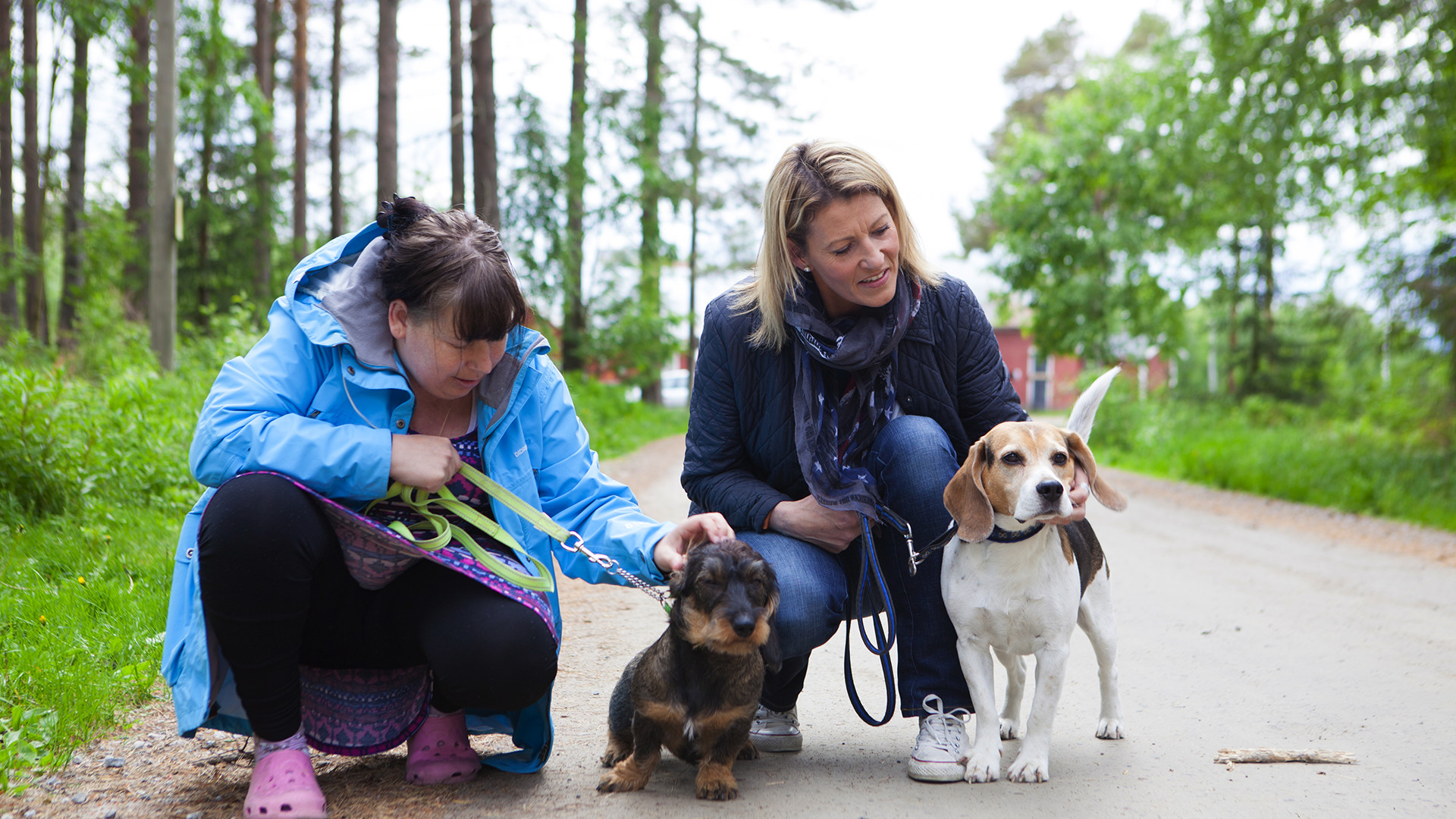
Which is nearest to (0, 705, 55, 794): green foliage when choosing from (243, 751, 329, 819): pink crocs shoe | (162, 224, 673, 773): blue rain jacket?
(162, 224, 673, 773): blue rain jacket

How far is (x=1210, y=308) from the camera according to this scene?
2708cm

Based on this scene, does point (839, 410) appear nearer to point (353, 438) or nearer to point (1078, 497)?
point (1078, 497)

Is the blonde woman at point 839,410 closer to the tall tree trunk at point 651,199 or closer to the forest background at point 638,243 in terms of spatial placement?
the forest background at point 638,243

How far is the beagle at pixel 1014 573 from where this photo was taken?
296 cm

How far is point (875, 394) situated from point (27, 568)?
159 inches

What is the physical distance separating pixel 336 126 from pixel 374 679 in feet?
83.0

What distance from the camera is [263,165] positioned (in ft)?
73.8

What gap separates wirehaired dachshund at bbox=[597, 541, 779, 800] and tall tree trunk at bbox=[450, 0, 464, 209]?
51.1 feet

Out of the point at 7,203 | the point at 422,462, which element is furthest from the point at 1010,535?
the point at 7,203

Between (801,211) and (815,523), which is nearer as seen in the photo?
(815,523)

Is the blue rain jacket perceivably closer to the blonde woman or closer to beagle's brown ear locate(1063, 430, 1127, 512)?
the blonde woman

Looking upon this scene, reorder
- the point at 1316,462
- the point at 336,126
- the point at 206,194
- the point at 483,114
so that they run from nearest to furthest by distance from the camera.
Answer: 1. the point at 1316,462
2. the point at 483,114
3. the point at 206,194
4. the point at 336,126

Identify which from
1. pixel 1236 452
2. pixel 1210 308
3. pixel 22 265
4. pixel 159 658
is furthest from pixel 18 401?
pixel 1210 308

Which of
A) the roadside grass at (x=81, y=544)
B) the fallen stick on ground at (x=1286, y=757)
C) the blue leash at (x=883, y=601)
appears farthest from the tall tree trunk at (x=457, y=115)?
the fallen stick on ground at (x=1286, y=757)
